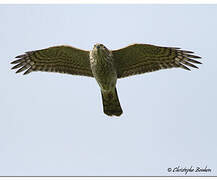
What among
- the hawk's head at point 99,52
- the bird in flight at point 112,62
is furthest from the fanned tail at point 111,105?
the hawk's head at point 99,52

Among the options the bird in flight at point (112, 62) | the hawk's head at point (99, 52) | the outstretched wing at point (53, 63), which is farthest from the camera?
the outstretched wing at point (53, 63)

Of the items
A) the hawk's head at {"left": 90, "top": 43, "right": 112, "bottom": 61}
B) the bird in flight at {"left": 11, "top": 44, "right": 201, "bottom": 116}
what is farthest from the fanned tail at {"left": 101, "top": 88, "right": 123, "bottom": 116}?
the hawk's head at {"left": 90, "top": 43, "right": 112, "bottom": 61}

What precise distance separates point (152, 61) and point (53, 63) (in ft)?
9.45

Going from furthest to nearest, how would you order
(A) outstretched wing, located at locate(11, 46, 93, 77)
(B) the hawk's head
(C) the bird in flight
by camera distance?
(A) outstretched wing, located at locate(11, 46, 93, 77) < (C) the bird in flight < (B) the hawk's head

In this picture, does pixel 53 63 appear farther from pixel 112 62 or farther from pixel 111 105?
pixel 111 105

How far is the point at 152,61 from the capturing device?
1190cm

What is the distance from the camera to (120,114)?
11992 millimetres

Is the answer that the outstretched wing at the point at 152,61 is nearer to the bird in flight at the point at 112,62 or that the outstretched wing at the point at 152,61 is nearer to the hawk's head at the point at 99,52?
the bird in flight at the point at 112,62

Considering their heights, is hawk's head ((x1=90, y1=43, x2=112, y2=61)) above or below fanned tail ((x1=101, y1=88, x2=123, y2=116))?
above

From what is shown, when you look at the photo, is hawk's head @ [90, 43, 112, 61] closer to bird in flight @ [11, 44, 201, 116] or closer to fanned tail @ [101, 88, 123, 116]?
bird in flight @ [11, 44, 201, 116]

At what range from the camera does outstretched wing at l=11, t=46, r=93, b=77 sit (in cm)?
1189

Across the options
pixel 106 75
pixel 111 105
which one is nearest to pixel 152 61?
pixel 106 75

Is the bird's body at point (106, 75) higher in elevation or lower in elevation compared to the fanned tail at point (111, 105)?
higher

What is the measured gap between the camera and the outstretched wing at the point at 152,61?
1174 centimetres
